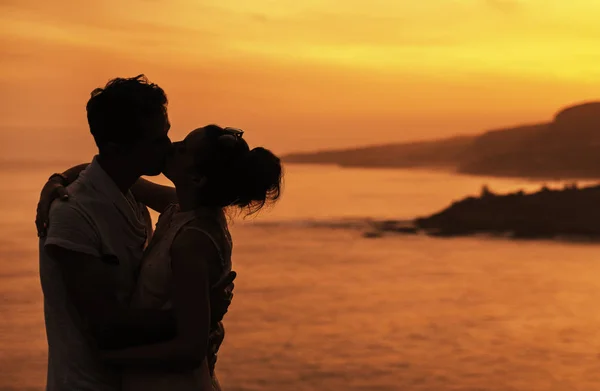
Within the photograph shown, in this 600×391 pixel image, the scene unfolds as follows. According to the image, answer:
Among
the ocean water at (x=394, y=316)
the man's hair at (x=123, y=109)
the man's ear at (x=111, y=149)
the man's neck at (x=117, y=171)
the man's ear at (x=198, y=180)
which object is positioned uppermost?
the man's hair at (x=123, y=109)

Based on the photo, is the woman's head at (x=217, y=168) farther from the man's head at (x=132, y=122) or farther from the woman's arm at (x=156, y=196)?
the woman's arm at (x=156, y=196)

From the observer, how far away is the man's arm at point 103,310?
3.32 m

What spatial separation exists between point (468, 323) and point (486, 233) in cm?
4242

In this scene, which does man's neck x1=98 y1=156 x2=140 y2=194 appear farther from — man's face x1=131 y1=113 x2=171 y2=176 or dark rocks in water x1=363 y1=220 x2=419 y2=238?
dark rocks in water x1=363 y1=220 x2=419 y2=238

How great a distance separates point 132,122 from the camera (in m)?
3.45

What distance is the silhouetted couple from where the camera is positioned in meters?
3.38

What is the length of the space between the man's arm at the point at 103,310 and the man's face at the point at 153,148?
378mm

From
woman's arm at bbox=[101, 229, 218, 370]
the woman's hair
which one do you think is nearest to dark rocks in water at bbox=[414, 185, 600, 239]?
the woman's hair

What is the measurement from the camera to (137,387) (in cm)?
A: 354

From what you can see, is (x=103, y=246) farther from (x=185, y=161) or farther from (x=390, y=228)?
(x=390, y=228)

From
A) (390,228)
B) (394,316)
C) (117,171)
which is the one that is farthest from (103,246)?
(390,228)

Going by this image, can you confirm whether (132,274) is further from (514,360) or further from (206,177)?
(514,360)

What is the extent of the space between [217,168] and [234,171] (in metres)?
0.06

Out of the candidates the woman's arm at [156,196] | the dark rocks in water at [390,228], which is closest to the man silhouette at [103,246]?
the woman's arm at [156,196]
